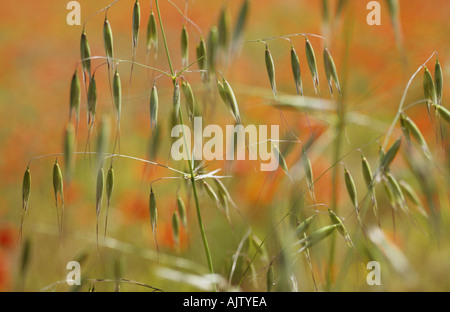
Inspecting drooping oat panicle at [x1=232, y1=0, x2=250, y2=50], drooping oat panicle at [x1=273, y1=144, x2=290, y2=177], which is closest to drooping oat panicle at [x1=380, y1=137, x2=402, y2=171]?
drooping oat panicle at [x1=273, y1=144, x2=290, y2=177]

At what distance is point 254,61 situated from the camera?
2287 mm

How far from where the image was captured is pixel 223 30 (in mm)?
560

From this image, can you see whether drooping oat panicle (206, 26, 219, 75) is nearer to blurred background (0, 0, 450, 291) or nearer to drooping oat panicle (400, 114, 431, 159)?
blurred background (0, 0, 450, 291)

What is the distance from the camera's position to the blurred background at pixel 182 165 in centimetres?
84

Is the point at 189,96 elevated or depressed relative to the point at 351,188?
elevated

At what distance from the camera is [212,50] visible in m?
0.55

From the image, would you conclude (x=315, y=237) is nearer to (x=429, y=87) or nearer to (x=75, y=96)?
(x=429, y=87)

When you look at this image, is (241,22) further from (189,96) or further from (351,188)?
(351,188)

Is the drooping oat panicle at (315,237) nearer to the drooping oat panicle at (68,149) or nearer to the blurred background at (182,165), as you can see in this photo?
the blurred background at (182,165)

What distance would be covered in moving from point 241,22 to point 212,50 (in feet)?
0.16

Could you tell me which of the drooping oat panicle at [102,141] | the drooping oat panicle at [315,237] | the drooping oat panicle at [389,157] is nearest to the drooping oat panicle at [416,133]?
the drooping oat panicle at [389,157]

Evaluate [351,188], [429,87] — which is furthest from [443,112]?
[351,188]

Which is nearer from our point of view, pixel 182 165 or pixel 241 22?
pixel 241 22

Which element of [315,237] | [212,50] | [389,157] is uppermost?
[212,50]
